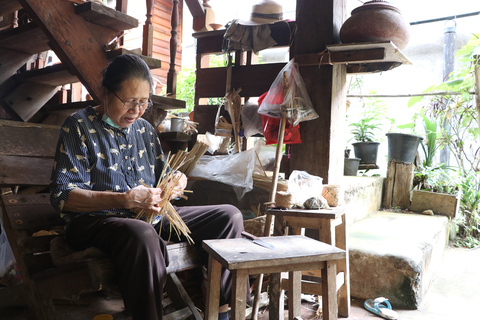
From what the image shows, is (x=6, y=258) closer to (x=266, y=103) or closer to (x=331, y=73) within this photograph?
(x=266, y=103)

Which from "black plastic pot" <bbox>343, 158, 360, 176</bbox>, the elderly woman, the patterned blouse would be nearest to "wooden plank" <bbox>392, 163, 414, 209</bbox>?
"black plastic pot" <bbox>343, 158, 360, 176</bbox>

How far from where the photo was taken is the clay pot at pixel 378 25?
271 centimetres

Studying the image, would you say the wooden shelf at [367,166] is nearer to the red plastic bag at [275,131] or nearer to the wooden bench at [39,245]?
the red plastic bag at [275,131]

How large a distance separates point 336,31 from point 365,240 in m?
1.76

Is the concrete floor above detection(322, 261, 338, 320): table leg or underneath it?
underneath

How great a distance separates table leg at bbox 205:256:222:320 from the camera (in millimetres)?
1925

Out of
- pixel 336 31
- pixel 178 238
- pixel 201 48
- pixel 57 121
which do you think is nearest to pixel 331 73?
pixel 336 31

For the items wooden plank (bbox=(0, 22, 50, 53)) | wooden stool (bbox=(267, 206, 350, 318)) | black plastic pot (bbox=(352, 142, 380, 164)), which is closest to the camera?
wooden stool (bbox=(267, 206, 350, 318))

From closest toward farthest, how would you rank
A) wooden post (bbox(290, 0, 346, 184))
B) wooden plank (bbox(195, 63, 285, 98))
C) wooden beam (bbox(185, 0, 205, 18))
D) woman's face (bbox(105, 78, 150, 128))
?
woman's face (bbox(105, 78, 150, 128)) < wooden post (bbox(290, 0, 346, 184)) < wooden plank (bbox(195, 63, 285, 98)) < wooden beam (bbox(185, 0, 205, 18))

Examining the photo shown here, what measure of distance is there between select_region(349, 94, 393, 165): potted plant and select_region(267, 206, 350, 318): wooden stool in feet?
11.8

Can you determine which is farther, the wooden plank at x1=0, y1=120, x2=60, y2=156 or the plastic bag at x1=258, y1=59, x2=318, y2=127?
the plastic bag at x1=258, y1=59, x2=318, y2=127

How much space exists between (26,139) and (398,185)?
15.2 feet

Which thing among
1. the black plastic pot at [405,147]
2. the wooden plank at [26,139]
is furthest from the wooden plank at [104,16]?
the black plastic pot at [405,147]

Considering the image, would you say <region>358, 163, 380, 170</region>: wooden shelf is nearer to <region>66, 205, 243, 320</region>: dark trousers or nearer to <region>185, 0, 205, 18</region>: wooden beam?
<region>185, 0, 205, 18</region>: wooden beam
